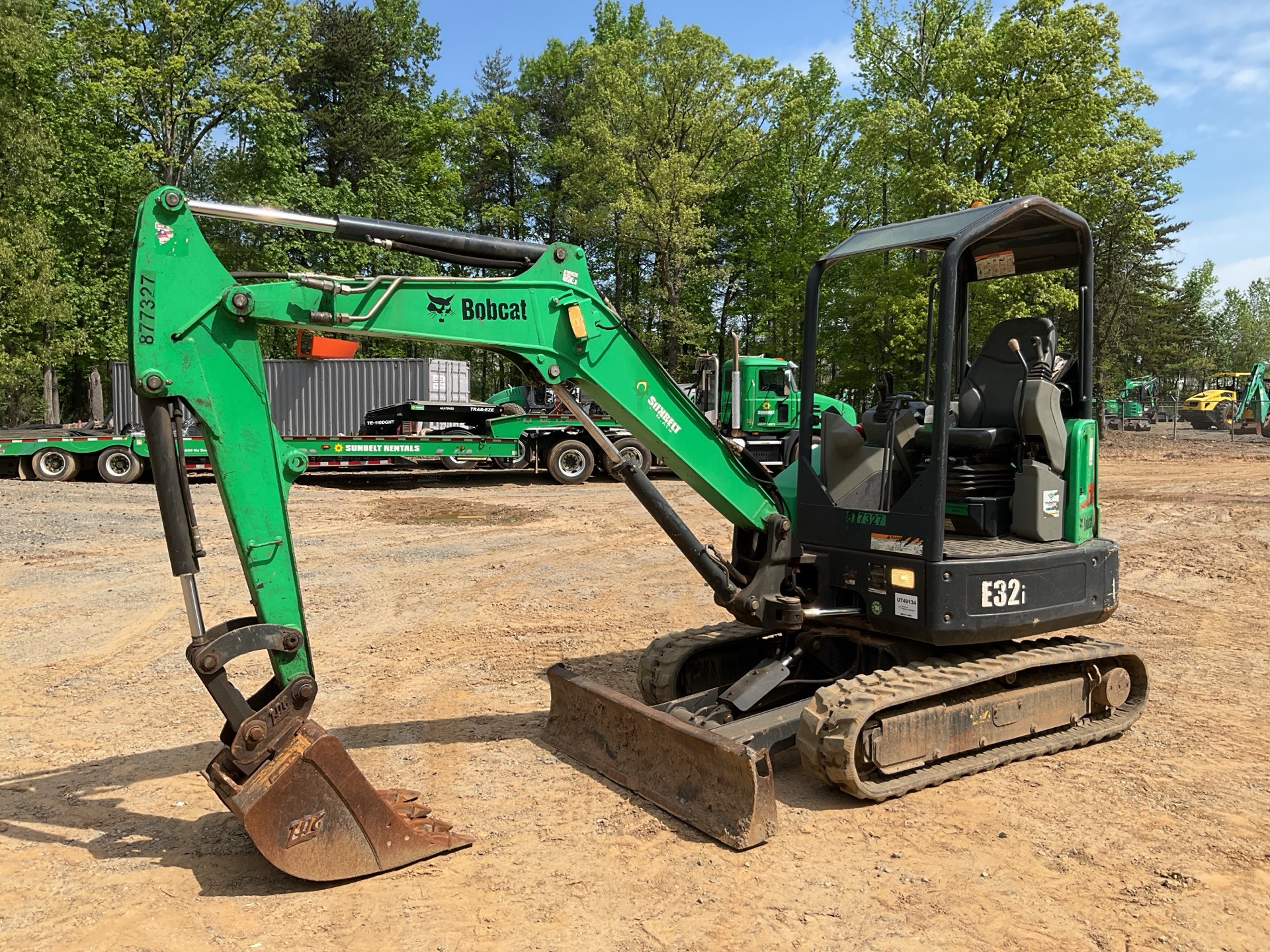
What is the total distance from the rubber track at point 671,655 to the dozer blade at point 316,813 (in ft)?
6.71

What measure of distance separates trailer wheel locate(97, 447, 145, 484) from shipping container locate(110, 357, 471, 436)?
4.12 metres

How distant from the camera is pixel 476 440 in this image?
20.5 meters

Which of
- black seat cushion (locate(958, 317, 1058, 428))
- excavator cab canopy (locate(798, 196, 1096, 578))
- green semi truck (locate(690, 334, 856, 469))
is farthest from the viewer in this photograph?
green semi truck (locate(690, 334, 856, 469))

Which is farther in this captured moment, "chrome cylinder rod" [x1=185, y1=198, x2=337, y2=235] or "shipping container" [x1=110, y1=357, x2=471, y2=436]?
"shipping container" [x1=110, y1=357, x2=471, y2=436]

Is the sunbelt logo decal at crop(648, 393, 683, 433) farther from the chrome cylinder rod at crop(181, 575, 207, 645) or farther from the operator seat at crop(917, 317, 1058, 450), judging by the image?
the chrome cylinder rod at crop(181, 575, 207, 645)

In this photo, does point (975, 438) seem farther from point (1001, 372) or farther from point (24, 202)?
point (24, 202)

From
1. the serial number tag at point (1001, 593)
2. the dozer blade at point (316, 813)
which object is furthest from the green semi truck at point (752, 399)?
the dozer blade at point (316, 813)

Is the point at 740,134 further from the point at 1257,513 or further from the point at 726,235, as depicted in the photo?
the point at 1257,513

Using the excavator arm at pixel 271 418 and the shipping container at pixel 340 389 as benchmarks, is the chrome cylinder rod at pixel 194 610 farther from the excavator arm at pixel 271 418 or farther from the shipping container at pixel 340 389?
the shipping container at pixel 340 389

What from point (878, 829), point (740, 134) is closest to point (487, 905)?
point (878, 829)

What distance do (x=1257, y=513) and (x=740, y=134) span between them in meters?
24.5

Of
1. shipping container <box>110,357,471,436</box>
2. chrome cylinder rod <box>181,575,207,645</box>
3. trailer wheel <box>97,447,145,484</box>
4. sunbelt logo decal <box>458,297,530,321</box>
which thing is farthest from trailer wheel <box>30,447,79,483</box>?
sunbelt logo decal <box>458,297,530,321</box>

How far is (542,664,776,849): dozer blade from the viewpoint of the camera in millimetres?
4535

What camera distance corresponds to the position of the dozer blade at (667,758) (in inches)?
179
